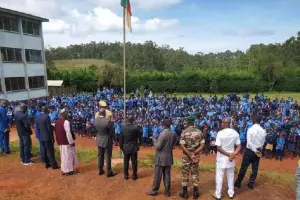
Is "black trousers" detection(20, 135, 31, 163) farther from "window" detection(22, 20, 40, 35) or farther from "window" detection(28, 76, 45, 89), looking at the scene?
"window" detection(22, 20, 40, 35)

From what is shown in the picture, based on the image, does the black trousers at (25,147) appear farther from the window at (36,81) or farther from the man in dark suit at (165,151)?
the window at (36,81)

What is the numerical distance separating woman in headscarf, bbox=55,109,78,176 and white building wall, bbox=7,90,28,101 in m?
19.6

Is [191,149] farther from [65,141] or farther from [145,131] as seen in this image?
[145,131]

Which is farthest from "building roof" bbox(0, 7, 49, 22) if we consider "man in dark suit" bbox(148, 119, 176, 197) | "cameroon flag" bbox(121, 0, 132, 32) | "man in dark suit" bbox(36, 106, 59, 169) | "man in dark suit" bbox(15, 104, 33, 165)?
"man in dark suit" bbox(148, 119, 176, 197)

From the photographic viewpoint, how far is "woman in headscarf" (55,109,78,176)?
670 cm

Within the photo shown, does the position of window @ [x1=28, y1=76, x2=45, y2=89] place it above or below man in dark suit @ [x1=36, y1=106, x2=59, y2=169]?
below

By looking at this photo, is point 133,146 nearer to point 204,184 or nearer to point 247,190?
point 204,184

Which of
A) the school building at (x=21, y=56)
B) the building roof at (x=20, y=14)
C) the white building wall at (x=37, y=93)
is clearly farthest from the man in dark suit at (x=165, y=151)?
the white building wall at (x=37, y=93)

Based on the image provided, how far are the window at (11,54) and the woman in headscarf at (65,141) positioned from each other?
789 inches

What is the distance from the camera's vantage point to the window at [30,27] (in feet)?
86.8

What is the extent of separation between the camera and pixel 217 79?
38.5m

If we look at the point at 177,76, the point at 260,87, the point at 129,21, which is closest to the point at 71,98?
the point at 129,21

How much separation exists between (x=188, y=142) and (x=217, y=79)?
34.3 m

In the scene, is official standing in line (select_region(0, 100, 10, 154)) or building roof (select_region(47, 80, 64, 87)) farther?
building roof (select_region(47, 80, 64, 87))
